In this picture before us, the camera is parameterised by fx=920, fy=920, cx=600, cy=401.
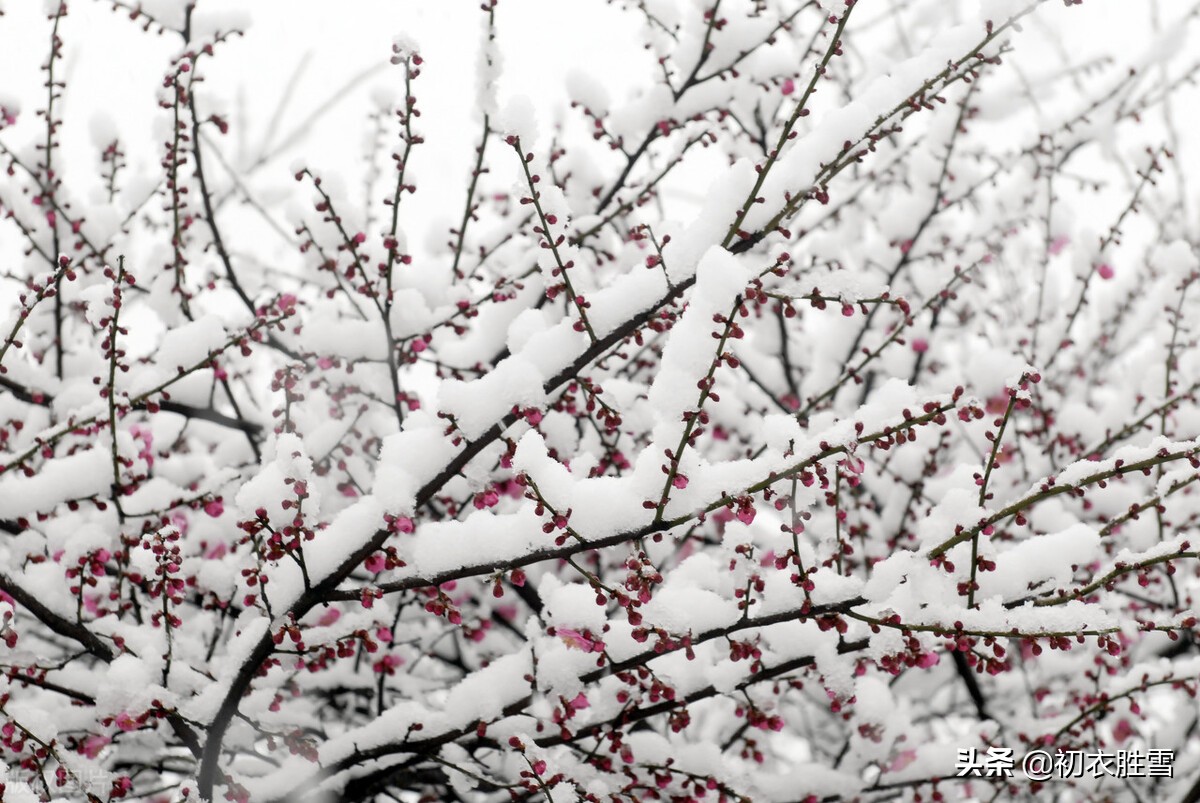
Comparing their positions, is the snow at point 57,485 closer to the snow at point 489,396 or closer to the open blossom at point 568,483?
the open blossom at point 568,483

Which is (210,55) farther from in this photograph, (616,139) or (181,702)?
(181,702)

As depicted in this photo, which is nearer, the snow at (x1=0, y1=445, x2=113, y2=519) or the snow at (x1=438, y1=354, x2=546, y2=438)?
the snow at (x1=438, y1=354, x2=546, y2=438)

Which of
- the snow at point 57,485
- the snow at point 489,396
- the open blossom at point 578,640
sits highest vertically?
the snow at point 57,485

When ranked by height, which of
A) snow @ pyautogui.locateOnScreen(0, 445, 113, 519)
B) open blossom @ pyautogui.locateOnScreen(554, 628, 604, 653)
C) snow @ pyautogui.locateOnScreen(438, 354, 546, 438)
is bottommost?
open blossom @ pyautogui.locateOnScreen(554, 628, 604, 653)

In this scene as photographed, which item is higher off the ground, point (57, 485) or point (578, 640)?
point (57, 485)

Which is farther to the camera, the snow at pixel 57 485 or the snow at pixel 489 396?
the snow at pixel 57 485

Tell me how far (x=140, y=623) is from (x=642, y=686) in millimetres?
1479

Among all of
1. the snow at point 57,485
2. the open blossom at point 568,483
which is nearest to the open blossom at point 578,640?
the open blossom at point 568,483

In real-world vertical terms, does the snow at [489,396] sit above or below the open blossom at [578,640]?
above

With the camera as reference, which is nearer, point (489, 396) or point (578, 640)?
point (489, 396)

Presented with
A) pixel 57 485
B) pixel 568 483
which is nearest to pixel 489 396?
pixel 568 483

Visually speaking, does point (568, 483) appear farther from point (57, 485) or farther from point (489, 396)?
point (57, 485)

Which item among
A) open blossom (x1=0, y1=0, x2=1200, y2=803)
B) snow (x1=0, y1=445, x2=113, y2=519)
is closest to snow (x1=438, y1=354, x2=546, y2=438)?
open blossom (x1=0, y1=0, x2=1200, y2=803)

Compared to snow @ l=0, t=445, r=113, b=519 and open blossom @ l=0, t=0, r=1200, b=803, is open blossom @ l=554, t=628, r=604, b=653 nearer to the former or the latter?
open blossom @ l=0, t=0, r=1200, b=803
